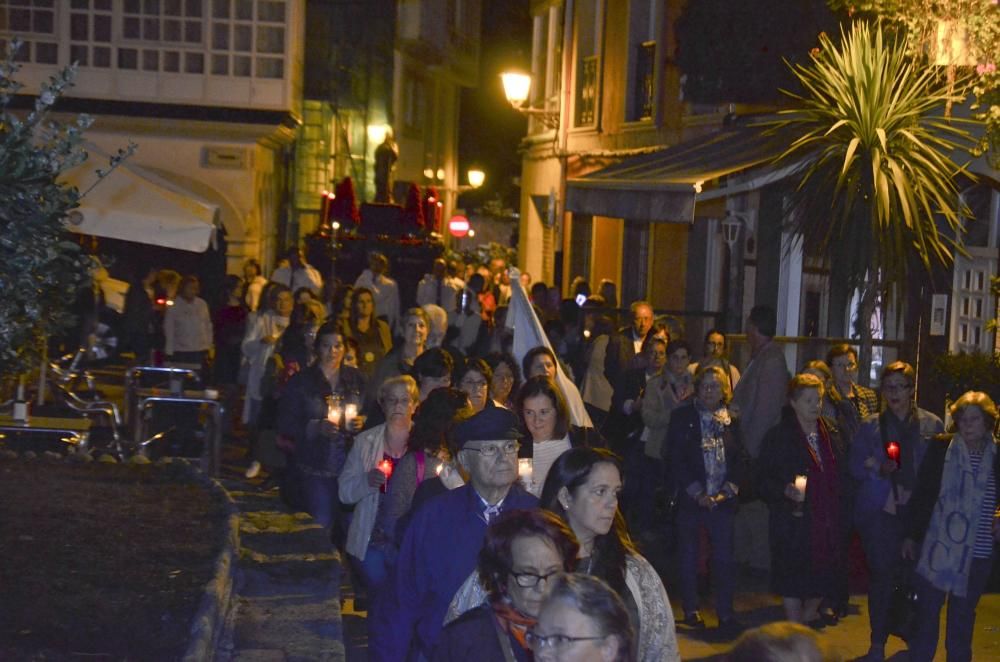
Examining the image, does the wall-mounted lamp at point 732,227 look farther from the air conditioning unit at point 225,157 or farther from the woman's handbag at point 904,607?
the air conditioning unit at point 225,157

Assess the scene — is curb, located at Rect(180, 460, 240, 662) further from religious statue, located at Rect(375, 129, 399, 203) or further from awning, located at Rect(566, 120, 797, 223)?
religious statue, located at Rect(375, 129, 399, 203)

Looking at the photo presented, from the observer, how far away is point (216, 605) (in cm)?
764

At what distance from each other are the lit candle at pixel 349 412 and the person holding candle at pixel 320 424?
0.9 inches

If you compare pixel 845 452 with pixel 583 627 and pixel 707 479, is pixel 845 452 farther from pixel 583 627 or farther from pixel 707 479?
pixel 583 627

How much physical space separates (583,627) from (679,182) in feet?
32.1

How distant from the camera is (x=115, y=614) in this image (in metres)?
7.57

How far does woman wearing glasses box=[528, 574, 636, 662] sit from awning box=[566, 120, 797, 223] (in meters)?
9.38

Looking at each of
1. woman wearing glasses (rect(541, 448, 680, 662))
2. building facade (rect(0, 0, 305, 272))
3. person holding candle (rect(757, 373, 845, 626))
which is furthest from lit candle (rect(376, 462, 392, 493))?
building facade (rect(0, 0, 305, 272))

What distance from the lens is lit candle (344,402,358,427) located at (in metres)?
10.0

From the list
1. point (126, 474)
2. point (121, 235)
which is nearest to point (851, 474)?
point (126, 474)

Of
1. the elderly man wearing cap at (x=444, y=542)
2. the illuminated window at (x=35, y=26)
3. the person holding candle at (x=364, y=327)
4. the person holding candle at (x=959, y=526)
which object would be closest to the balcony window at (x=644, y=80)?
the illuminated window at (x=35, y=26)

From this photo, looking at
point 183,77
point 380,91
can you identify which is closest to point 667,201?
point 183,77

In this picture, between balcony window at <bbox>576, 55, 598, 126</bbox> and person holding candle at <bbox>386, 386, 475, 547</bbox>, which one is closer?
person holding candle at <bbox>386, 386, 475, 547</bbox>

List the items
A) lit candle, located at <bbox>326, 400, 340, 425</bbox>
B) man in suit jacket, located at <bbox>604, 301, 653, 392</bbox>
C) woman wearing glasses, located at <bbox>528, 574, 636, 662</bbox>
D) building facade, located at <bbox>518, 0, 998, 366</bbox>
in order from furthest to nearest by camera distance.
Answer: building facade, located at <bbox>518, 0, 998, 366</bbox> < man in suit jacket, located at <bbox>604, 301, 653, 392</bbox> < lit candle, located at <bbox>326, 400, 340, 425</bbox> < woman wearing glasses, located at <bbox>528, 574, 636, 662</bbox>
